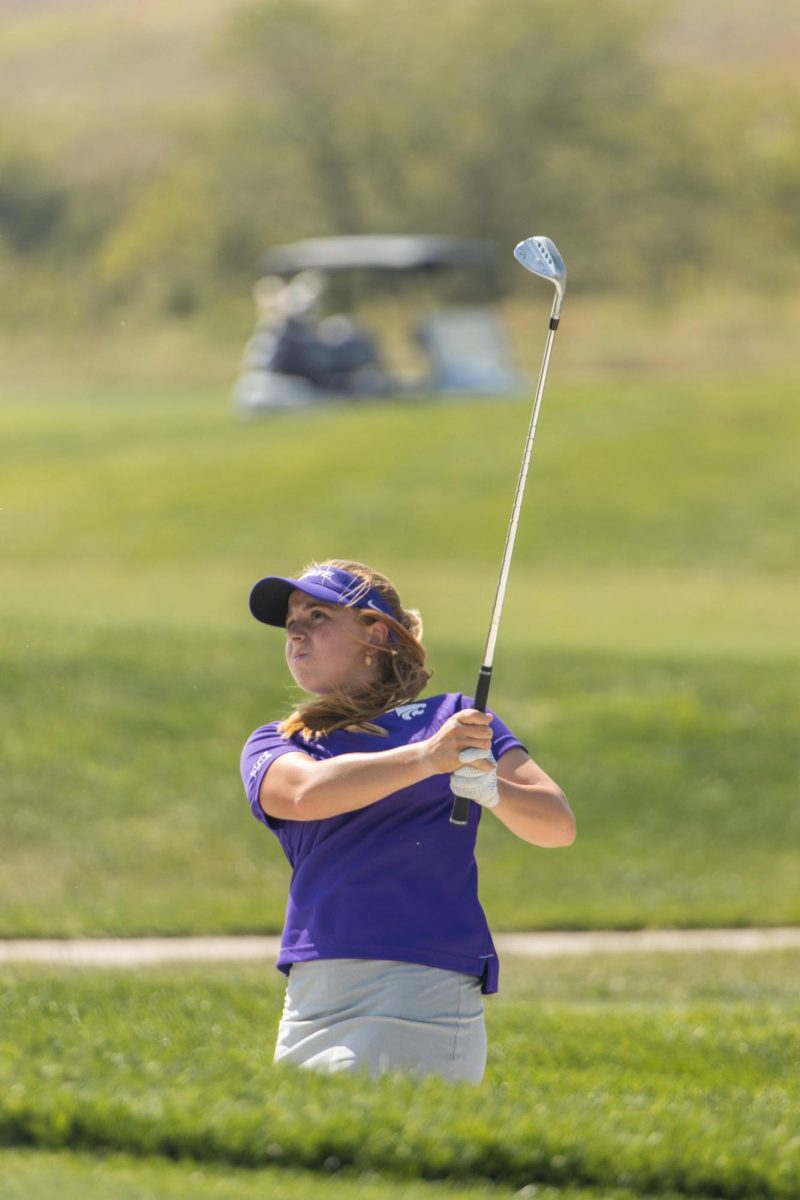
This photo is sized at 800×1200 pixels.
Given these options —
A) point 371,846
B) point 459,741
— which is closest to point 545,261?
point 459,741

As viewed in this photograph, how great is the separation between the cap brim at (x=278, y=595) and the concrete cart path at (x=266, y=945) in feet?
14.5

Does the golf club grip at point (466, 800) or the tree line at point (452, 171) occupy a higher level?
the tree line at point (452, 171)

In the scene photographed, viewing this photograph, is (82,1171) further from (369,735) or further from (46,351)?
(46,351)

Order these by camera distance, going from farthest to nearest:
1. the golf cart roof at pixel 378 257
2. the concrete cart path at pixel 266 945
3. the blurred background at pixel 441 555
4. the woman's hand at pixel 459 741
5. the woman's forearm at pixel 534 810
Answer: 1. the golf cart roof at pixel 378 257
2. the blurred background at pixel 441 555
3. the concrete cart path at pixel 266 945
4. the woman's forearm at pixel 534 810
5. the woman's hand at pixel 459 741

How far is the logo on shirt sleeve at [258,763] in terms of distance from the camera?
12.7ft

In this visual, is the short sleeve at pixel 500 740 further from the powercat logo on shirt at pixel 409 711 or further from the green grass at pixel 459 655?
the green grass at pixel 459 655

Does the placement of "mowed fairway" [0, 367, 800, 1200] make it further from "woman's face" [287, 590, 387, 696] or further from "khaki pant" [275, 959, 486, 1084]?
"woman's face" [287, 590, 387, 696]

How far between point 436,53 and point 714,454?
67695mm

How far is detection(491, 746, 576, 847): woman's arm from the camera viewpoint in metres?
3.79

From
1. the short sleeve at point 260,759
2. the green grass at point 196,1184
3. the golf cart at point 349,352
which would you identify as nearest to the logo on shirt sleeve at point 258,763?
the short sleeve at point 260,759

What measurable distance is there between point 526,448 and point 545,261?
0.40m

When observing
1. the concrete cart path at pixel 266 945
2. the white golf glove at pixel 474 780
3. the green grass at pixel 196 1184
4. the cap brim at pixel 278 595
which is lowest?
the concrete cart path at pixel 266 945

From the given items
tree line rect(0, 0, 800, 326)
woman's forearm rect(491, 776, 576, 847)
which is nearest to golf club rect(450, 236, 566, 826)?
woman's forearm rect(491, 776, 576, 847)

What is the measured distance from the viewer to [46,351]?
69062mm
